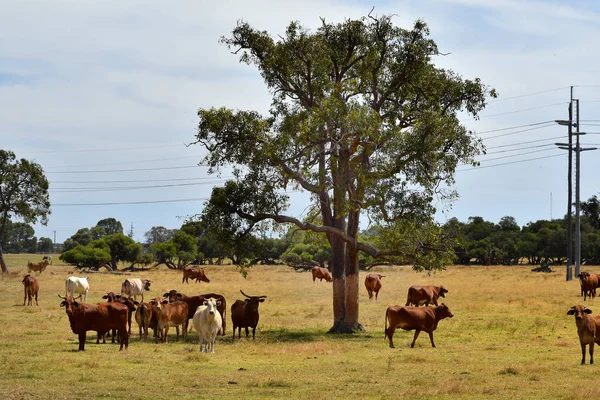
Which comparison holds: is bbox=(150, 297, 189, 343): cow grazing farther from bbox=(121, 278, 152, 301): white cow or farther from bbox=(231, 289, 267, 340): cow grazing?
bbox=(121, 278, 152, 301): white cow

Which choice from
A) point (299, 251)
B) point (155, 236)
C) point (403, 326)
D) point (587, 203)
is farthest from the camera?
point (155, 236)

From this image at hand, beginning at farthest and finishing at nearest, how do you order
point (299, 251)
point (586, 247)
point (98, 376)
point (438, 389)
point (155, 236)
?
point (155, 236)
point (299, 251)
point (586, 247)
point (98, 376)
point (438, 389)

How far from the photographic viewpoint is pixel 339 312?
2838 centimetres

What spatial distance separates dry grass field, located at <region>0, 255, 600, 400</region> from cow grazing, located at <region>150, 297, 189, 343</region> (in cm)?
47

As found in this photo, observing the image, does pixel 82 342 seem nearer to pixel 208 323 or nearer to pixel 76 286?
pixel 208 323

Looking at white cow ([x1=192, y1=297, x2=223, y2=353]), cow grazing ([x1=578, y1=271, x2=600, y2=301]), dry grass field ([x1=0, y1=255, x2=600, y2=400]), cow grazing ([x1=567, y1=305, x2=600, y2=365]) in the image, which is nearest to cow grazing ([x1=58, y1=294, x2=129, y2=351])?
dry grass field ([x1=0, y1=255, x2=600, y2=400])

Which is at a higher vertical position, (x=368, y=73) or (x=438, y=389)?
(x=368, y=73)

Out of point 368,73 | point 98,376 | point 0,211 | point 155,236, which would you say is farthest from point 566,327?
point 155,236

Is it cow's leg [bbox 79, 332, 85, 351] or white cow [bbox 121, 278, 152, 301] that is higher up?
white cow [bbox 121, 278, 152, 301]

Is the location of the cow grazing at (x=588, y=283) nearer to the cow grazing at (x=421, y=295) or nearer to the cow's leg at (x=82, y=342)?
the cow grazing at (x=421, y=295)

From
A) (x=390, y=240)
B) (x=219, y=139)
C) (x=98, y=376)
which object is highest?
(x=219, y=139)

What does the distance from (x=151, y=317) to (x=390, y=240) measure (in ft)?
27.0

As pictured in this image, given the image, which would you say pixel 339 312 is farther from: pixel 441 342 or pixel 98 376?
pixel 98 376

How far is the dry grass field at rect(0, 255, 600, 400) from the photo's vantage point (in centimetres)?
1592
